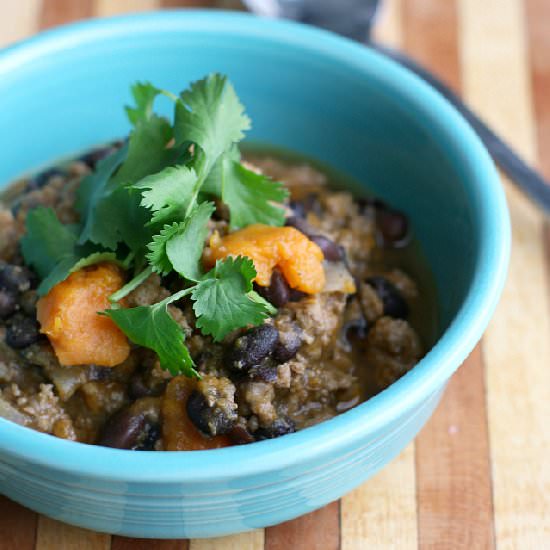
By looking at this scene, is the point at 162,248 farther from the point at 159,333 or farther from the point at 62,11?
the point at 62,11

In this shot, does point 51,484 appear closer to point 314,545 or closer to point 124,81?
point 314,545

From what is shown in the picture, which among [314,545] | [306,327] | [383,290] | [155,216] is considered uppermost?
[155,216]

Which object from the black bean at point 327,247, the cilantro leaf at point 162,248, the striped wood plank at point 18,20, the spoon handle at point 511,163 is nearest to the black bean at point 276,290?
the black bean at point 327,247

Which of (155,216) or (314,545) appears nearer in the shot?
(155,216)

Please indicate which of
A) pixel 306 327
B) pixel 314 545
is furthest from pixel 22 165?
pixel 314 545

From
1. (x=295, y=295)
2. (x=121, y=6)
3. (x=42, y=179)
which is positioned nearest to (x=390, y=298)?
(x=295, y=295)

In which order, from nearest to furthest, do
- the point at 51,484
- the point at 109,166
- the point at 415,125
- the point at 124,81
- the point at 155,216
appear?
the point at 51,484 < the point at 155,216 < the point at 109,166 < the point at 415,125 < the point at 124,81

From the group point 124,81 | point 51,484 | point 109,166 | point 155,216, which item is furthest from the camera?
point 124,81

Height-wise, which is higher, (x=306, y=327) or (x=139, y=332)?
(x=139, y=332)
